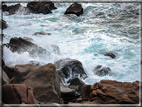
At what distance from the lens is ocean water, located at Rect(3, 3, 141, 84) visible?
6719mm

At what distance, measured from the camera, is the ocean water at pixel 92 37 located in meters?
6.72

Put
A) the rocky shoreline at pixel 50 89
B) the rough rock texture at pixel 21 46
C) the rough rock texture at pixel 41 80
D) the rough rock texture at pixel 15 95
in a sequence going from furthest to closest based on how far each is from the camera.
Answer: the rough rock texture at pixel 21 46
the rough rock texture at pixel 41 80
the rocky shoreline at pixel 50 89
the rough rock texture at pixel 15 95

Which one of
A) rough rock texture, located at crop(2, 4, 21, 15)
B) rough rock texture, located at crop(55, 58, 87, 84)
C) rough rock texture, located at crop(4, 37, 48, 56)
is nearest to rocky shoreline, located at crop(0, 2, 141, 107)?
rough rock texture, located at crop(55, 58, 87, 84)

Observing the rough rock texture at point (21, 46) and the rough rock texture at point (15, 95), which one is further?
the rough rock texture at point (21, 46)

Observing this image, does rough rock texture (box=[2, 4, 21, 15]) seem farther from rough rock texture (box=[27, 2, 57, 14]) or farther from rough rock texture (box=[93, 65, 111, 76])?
rough rock texture (box=[93, 65, 111, 76])

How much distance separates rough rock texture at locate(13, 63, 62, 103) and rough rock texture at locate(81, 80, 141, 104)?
0.75 m

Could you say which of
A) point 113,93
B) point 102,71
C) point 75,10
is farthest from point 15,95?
point 75,10

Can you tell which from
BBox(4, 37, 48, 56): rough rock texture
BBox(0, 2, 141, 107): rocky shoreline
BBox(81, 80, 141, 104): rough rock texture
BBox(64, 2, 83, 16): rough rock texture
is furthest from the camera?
BBox(64, 2, 83, 16): rough rock texture

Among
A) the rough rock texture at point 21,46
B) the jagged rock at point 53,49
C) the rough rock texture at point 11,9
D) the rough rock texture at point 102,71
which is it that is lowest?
the rough rock texture at point 102,71

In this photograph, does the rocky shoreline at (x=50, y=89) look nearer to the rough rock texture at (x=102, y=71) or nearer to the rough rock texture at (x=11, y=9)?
the rough rock texture at (x=102, y=71)

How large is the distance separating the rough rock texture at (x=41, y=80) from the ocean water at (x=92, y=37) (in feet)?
8.07

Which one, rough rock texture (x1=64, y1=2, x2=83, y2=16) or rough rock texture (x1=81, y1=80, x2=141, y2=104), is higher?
rough rock texture (x1=64, y1=2, x2=83, y2=16)

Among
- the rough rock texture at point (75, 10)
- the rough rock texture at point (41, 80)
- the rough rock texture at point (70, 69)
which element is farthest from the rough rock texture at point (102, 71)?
the rough rock texture at point (75, 10)

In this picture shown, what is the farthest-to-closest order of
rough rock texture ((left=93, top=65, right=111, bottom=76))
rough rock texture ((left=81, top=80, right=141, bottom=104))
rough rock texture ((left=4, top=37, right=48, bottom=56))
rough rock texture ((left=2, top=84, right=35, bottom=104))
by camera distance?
rough rock texture ((left=4, top=37, right=48, bottom=56))
rough rock texture ((left=93, top=65, right=111, bottom=76))
rough rock texture ((left=81, top=80, right=141, bottom=104))
rough rock texture ((left=2, top=84, right=35, bottom=104))
